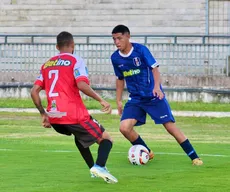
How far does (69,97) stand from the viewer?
11867 mm

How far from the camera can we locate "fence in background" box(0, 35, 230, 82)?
30.0 meters

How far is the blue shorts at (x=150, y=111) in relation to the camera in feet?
46.3

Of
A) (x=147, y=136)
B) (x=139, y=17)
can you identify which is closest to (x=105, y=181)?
(x=147, y=136)

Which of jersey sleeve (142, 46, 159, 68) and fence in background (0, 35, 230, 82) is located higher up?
jersey sleeve (142, 46, 159, 68)

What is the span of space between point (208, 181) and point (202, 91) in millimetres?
17392

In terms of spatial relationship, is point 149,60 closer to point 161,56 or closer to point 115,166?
point 115,166

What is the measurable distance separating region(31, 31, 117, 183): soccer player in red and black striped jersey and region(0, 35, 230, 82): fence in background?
18.2 metres

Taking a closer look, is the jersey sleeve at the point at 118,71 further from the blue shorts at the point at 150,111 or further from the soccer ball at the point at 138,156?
the soccer ball at the point at 138,156

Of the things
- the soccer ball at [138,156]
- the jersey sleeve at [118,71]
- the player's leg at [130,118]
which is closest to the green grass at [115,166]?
the soccer ball at [138,156]

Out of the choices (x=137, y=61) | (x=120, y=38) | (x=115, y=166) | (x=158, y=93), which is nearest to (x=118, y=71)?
(x=137, y=61)

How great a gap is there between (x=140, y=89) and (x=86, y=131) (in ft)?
7.69

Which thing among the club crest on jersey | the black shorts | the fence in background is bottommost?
the fence in background

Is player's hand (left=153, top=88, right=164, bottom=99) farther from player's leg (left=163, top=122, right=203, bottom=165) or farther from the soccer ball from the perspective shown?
the soccer ball

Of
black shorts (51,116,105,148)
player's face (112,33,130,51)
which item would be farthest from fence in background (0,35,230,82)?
black shorts (51,116,105,148)
